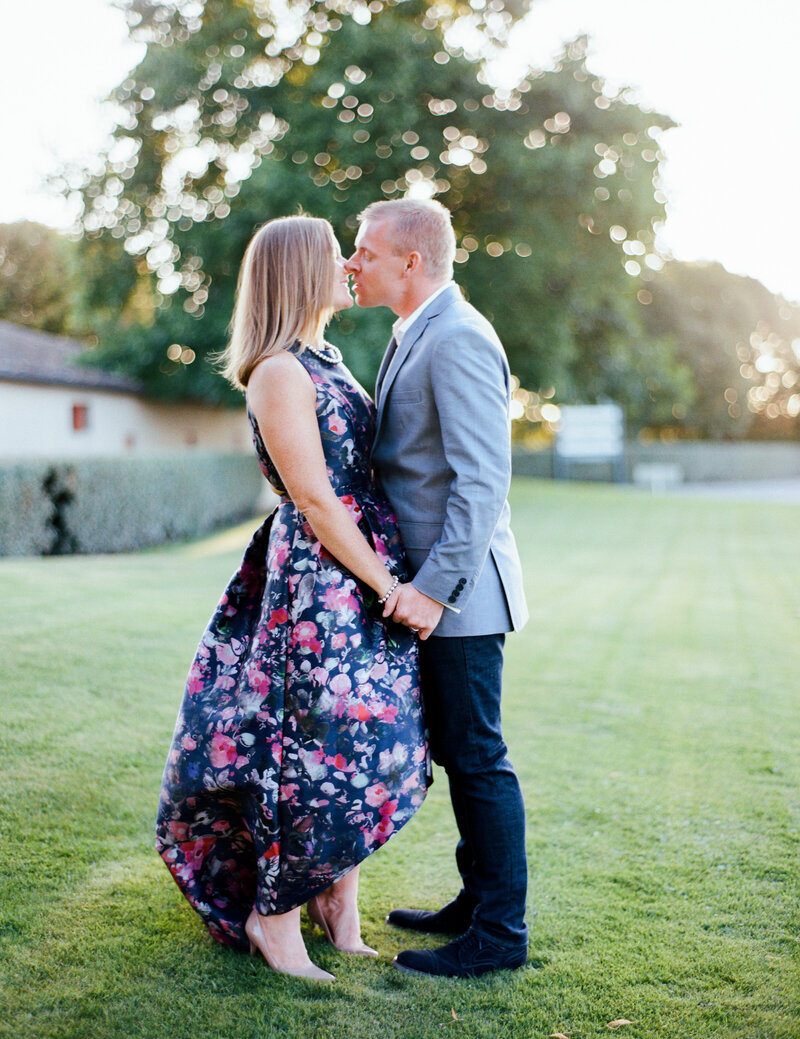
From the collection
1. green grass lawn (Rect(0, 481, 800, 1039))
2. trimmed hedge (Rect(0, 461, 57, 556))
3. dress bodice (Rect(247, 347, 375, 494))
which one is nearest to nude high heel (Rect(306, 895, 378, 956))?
green grass lawn (Rect(0, 481, 800, 1039))

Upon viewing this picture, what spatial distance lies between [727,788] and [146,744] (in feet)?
8.87

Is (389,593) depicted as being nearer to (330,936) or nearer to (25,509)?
(330,936)

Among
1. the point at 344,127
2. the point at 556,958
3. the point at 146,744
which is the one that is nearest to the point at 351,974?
the point at 556,958

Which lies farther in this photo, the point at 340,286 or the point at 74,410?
the point at 74,410

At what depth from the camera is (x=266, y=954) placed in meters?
2.66

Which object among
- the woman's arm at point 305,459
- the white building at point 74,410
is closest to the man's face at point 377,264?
the woman's arm at point 305,459

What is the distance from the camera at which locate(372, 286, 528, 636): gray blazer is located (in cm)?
246

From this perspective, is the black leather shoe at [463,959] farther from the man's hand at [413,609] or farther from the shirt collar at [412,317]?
the shirt collar at [412,317]

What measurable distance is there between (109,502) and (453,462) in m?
13.8

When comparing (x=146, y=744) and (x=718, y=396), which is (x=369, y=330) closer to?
(x=146, y=744)

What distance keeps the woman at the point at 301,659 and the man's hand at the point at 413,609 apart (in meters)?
0.02

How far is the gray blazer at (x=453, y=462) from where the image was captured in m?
2.46

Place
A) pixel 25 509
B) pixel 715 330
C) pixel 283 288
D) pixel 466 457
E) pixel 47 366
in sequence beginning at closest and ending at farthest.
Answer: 1. pixel 466 457
2. pixel 283 288
3. pixel 25 509
4. pixel 47 366
5. pixel 715 330

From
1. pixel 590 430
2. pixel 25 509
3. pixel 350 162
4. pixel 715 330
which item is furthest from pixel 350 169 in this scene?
pixel 715 330
